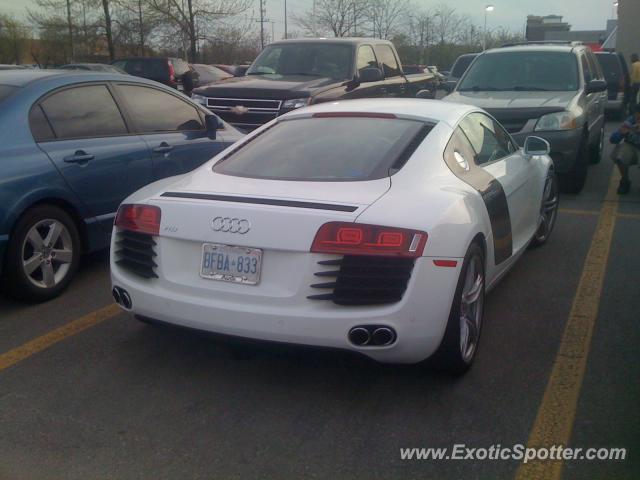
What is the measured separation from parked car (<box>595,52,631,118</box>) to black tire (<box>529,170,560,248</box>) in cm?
1139

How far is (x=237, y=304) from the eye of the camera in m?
3.55

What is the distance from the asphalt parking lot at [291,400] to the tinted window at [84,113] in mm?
1347

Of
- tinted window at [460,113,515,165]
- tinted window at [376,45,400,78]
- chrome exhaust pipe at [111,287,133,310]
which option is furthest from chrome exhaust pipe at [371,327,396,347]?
tinted window at [376,45,400,78]

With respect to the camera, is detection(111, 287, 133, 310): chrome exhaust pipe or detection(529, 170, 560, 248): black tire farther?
detection(529, 170, 560, 248): black tire

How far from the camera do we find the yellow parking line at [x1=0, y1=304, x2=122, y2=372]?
4.22 m

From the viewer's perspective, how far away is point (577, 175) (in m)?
9.11

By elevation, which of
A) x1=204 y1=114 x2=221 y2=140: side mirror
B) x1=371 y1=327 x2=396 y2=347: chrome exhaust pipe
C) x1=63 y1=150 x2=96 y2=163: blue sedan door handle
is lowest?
x1=371 y1=327 x2=396 y2=347: chrome exhaust pipe

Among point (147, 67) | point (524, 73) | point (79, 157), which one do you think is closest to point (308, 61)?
point (524, 73)

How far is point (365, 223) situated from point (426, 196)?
50 cm

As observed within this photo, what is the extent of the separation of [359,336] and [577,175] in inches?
258

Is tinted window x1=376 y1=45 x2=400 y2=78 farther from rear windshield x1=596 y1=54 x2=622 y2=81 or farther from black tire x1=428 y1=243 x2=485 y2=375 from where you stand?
black tire x1=428 y1=243 x2=485 y2=375

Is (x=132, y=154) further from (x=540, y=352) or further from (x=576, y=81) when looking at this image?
(x=576, y=81)

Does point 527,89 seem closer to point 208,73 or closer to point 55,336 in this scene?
point 55,336

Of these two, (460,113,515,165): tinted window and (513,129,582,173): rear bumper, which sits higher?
(460,113,515,165): tinted window
